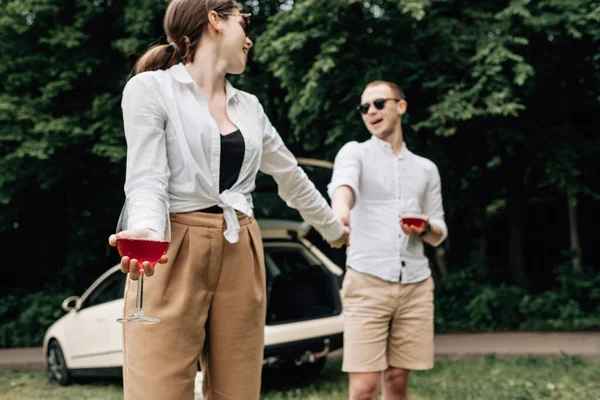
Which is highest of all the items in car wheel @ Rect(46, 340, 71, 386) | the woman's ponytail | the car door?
the woman's ponytail

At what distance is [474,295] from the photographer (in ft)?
39.7

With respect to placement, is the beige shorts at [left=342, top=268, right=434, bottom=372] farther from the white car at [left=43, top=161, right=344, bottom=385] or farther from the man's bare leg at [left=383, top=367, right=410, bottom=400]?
the white car at [left=43, top=161, right=344, bottom=385]

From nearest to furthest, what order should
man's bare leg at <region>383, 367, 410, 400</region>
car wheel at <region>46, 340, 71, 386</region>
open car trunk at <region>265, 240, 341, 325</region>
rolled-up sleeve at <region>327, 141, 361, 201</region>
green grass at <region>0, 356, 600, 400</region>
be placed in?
rolled-up sleeve at <region>327, 141, 361, 201</region> → man's bare leg at <region>383, 367, 410, 400</region> → green grass at <region>0, 356, 600, 400</region> → open car trunk at <region>265, 240, 341, 325</region> → car wheel at <region>46, 340, 71, 386</region>

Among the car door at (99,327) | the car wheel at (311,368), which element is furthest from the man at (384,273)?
the car door at (99,327)

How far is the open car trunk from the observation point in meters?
7.25

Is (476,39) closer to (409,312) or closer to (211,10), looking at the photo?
(409,312)

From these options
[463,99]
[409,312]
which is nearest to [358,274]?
[409,312]

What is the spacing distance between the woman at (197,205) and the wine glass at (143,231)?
34 millimetres

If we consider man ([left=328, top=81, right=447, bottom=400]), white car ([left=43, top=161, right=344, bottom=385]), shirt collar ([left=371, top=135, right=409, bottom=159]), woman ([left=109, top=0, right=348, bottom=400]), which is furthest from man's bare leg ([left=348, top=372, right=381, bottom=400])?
white car ([left=43, top=161, right=344, bottom=385])

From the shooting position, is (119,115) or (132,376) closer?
(132,376)

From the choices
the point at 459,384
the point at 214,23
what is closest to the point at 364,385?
the point at 214,23

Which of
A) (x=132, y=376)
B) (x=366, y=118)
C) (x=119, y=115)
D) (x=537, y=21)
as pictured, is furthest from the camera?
(x=119, y=115)

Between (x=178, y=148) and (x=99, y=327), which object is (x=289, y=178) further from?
(x=99, y=327)

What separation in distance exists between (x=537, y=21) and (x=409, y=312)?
6.22 m
